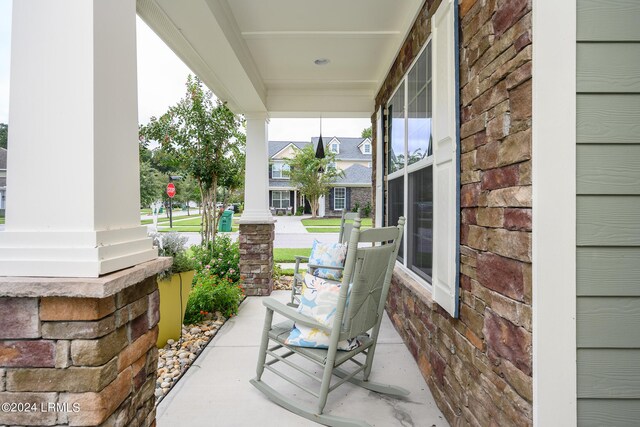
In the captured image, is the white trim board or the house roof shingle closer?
the white trim board

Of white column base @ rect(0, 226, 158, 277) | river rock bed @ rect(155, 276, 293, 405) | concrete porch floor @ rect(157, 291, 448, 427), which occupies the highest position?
white column base @ rect(0, 226, 158, 277)

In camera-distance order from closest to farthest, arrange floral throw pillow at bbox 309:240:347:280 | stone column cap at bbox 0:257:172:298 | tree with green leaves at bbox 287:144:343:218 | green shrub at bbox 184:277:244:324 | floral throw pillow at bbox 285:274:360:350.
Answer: stone column cap at bbox 0:257:172:298
floral throw pillow at bbox 285:274:360:350
floral throw pillow at bbox 309:240:347:280
green shrub at bbox 184:277:244:324
tree with green leaves at bbox 287:144:343:218

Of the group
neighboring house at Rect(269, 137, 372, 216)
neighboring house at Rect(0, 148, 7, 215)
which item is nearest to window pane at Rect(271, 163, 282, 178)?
neighboring house at Rect(269, 137, 372, 216)

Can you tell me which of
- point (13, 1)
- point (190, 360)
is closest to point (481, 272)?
point (13, 1)

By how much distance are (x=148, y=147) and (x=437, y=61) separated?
487 cm

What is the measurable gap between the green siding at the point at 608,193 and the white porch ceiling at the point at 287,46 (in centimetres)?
177

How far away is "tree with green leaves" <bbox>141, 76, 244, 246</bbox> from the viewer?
192 inches

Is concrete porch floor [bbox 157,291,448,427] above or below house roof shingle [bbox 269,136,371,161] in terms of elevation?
below

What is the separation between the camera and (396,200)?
351 centimetres

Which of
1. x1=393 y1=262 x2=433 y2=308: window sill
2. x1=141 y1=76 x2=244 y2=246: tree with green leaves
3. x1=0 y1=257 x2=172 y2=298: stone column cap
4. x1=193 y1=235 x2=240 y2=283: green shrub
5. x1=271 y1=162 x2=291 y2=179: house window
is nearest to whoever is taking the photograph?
x1=0 y1=257 x2=172 y2=298: stone column cap

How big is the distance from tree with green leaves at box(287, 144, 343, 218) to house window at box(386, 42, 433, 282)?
15.9 metres

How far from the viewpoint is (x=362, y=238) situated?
1812mm

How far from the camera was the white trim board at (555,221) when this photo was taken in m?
1.08

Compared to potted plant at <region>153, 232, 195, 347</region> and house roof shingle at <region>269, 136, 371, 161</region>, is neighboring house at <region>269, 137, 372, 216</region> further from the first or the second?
potted plant at <region>153, 232, 195, 347</region>
